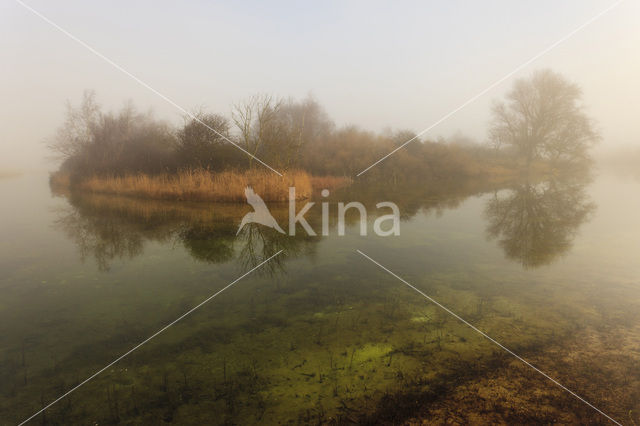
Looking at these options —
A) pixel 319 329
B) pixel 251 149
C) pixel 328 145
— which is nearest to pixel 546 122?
pixel 328 145

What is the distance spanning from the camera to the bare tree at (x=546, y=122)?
25125 millimetres

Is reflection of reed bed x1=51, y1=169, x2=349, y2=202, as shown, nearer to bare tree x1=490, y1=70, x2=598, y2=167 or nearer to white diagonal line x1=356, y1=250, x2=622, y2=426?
white diagonal line x1=356, y1=250, x2=622, y2=426

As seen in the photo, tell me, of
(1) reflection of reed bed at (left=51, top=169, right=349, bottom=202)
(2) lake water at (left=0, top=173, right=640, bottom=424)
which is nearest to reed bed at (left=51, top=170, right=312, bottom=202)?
(1) reflection of reed bed at (left=51, top=169, right=349, bottom=202)

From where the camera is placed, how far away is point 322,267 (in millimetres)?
5664

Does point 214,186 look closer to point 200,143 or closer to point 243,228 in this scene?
point 200,143

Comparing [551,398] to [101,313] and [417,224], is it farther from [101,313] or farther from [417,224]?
[417,224]

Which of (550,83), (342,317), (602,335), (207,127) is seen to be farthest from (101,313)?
(550,83)

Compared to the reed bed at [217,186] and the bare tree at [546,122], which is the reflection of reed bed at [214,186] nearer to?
the reed bed at [217,186]

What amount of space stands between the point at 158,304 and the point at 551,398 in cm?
422

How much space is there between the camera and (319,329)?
11.6ft

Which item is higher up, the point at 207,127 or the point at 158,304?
the point at 207,127

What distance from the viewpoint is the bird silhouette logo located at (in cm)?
896
